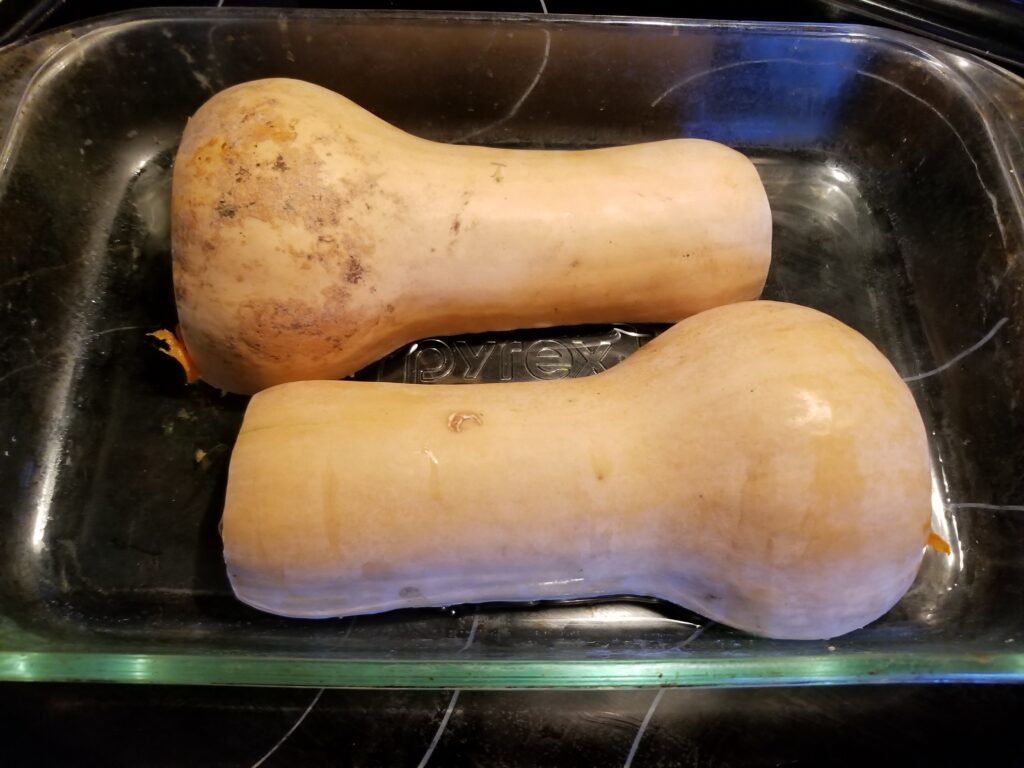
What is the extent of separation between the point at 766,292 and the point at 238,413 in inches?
28.0

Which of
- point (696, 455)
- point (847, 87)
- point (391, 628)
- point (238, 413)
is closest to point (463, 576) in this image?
point (391, 628)

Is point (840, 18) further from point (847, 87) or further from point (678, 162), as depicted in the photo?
point (678, 162)

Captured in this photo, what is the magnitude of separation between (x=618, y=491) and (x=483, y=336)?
33 cm

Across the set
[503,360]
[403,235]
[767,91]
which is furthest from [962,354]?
[403,235]

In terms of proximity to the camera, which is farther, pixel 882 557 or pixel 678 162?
pixel 678 162

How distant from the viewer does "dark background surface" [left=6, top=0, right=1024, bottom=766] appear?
807 millimetres

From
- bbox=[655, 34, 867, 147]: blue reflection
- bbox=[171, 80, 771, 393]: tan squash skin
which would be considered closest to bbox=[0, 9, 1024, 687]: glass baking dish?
bbox=[655, 34, 867, 147]: blue reflection

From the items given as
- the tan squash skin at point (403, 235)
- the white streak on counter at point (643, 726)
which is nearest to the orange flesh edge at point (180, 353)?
the tan squash skin at point (403, 235)

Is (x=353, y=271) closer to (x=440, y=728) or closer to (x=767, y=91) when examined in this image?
(x=440, y=728)

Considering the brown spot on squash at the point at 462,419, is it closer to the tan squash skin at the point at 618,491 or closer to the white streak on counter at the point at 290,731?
the tan squash skin at the point at 618,491

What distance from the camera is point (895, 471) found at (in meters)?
0.70

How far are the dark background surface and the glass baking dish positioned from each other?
87 mm

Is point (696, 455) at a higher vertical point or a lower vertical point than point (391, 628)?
higher

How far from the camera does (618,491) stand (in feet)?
2.40
